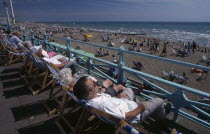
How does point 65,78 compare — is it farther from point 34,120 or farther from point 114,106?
point 114,106

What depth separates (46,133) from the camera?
2766 mm

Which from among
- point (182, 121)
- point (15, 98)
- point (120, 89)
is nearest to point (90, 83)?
point (120, 89)

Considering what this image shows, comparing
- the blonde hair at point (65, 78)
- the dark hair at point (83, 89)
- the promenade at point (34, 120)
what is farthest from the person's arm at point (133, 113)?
the blonde hair at point (65, 78)

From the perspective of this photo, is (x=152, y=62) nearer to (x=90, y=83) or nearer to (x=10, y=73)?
(x=10, y=73)

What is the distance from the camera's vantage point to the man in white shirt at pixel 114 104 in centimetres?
211

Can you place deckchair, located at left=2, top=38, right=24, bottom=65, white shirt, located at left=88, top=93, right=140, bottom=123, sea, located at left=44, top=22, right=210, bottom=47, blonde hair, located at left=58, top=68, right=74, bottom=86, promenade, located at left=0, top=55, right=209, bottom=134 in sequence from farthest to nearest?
sea, located at left=44, top=22, right=210, bottom=47, deckchair, located at left=2, top=38, right=24, bottom=65, blonde hair, located at left=58, top=68, right=74, bottom=86, promenade, located at left=0, top=55, right=209, bottom=134, white shirt, located at left=88, top=93, right=140, bottom=123

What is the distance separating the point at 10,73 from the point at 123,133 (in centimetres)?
486

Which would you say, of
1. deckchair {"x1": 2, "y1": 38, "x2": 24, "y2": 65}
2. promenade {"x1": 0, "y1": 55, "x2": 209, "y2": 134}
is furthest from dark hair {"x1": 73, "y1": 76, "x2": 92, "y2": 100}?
deckchair {"x1": 2, "y1": 38, "x2": 24, "y2": 65}

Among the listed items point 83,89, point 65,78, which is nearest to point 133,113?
point 83,89

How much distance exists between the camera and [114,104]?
220 cm

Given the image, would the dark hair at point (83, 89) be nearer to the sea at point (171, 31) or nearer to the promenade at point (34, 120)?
the promenade at point (34, 120)

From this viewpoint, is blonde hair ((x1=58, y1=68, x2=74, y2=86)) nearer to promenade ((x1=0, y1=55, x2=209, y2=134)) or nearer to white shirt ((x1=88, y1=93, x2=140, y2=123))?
promenade ((x1=0, y1=55, x2=209, y2=134))

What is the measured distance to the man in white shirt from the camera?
211cm

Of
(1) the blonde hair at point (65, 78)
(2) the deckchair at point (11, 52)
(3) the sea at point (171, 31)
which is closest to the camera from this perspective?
(1) the blonde hair at point (65, 78)
